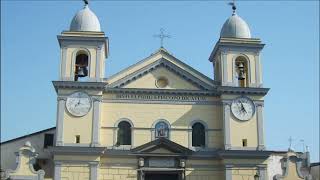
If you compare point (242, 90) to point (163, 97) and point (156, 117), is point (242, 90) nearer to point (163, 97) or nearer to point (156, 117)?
point (163, 97)

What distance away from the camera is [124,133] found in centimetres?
3256

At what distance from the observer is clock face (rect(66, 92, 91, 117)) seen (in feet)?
105

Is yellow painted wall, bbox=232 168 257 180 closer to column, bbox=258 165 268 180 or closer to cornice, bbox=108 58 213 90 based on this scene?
column, bbox=258 165 268 180

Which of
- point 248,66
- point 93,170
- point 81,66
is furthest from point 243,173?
point 81,66

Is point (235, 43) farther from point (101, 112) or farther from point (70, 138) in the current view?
point (70, 138)

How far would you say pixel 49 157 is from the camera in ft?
121

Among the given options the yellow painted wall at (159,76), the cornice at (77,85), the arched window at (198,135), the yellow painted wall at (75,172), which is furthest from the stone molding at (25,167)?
the arched window at (198,135)

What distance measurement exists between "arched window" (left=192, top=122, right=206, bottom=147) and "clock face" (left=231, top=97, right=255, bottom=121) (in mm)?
2194

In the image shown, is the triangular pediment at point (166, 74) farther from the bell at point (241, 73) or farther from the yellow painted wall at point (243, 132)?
the yellow painted wall at point (243, 132)

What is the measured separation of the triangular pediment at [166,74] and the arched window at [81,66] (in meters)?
1.96

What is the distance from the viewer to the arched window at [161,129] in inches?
1284

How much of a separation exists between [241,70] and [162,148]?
718 centimetres

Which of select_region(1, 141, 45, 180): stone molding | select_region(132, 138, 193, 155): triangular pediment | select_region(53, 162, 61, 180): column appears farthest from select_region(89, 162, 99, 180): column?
select_region(1, 141, 45, 180): stone molding

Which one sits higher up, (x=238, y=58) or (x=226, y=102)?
(x=238, y=58)
